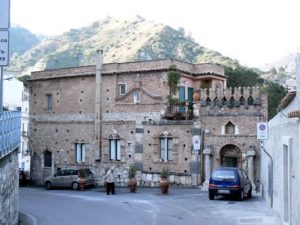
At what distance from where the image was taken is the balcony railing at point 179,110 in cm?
3135

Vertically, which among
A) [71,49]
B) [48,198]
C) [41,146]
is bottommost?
[48,198]

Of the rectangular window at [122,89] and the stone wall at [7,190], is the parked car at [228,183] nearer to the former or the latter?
the stone wall at [7,190]

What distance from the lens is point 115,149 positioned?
3416cm

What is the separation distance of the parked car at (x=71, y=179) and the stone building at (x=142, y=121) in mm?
2454

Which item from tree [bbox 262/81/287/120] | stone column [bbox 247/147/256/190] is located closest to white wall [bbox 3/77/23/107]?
tree [bbox 262/81/287/120]

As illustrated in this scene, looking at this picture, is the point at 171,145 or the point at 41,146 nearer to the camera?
the point at 171,145

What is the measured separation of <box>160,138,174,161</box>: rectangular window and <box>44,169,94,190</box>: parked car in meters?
5.26

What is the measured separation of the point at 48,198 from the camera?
86.6ft

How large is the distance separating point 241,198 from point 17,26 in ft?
540

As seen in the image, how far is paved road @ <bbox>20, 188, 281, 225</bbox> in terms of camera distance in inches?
660

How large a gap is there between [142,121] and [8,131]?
62.4 feet

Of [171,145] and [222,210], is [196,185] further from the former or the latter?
[222,210]

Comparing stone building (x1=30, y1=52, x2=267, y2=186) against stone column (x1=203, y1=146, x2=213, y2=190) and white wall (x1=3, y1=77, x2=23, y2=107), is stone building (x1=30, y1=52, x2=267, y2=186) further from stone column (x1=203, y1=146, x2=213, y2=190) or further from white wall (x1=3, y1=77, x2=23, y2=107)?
white wall (x1=3, y1=77, x2=23, y2=107)

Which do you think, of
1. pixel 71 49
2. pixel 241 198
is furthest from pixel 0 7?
pixel 71 49
